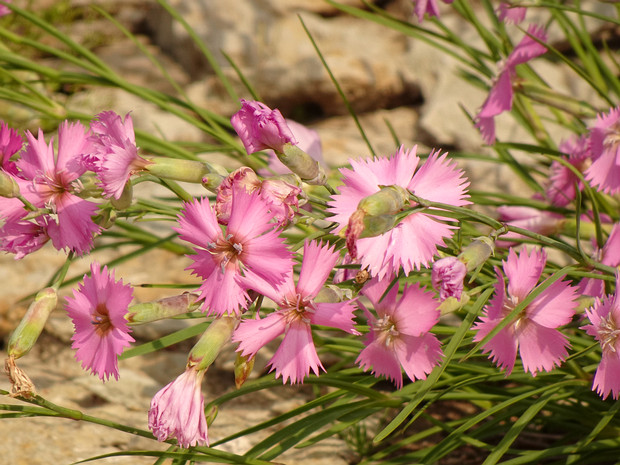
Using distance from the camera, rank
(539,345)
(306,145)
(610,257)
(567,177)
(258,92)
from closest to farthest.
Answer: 1. (539,345)
2. (610,257)
3. (306,145)
4. (567,177)
5. (258,92)

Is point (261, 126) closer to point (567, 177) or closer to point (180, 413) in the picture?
point (180, 413)

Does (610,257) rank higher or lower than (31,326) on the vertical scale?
higher

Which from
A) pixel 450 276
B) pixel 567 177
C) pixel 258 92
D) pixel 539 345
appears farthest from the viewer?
pixel 258 92

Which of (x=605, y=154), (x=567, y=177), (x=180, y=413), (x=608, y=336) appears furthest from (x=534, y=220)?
(x=180, y=413)

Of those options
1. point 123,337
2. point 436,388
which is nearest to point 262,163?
point 436,388

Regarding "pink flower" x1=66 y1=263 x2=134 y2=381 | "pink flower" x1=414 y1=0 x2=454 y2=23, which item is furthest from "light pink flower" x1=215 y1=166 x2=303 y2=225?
"pink flower" x1=414 y1=0 x2=454 y2=23

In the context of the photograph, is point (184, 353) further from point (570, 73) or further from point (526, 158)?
point (570, 73)

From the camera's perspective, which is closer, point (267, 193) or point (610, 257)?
point (267, 193)
